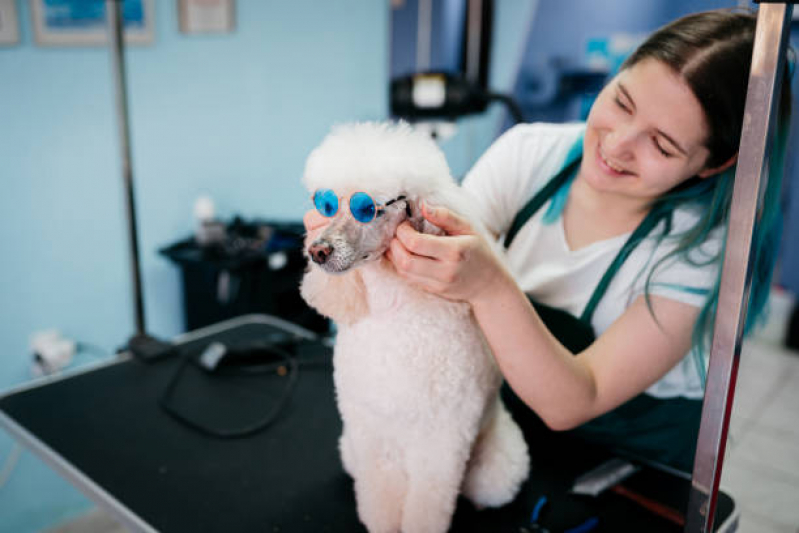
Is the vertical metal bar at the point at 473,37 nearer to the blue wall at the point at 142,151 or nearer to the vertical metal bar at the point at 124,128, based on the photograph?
the blue wall at the point at 142,151

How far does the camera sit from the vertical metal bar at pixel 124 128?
1.07 metres

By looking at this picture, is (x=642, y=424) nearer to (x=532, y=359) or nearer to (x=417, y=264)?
(x=532, y=359)

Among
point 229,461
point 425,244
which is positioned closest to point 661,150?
point 425,244

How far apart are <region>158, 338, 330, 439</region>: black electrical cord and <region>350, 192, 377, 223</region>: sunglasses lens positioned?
52cm

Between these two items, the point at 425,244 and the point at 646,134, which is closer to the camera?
the point at 425,244

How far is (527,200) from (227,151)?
5.10 feet

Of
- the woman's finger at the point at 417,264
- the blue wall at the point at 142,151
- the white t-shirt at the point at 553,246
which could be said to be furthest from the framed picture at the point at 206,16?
the woman's finger at the point at 417,264

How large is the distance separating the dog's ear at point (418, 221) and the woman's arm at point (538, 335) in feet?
0.04

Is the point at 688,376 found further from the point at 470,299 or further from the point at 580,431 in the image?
the point at 470,299

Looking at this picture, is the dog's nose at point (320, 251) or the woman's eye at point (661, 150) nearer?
the dog's nose at point (320, 251)

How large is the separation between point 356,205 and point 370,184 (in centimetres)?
3

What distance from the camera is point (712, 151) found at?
28.2 inches

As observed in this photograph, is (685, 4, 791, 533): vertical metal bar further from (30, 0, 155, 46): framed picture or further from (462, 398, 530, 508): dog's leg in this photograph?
(30, 0, 155, 46): framed picture

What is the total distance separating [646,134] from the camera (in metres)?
0.71
